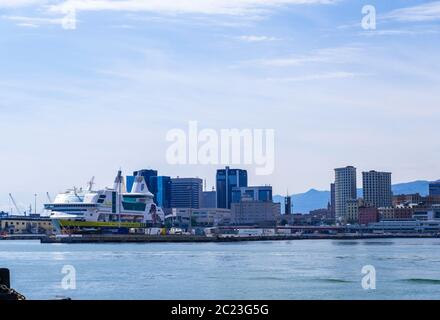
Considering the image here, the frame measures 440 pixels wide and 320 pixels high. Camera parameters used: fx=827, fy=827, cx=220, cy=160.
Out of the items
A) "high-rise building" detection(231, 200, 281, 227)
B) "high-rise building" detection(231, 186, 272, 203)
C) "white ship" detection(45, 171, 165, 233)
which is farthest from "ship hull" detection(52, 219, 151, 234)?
"high-rise building" detection(231, 200, 281, 227)

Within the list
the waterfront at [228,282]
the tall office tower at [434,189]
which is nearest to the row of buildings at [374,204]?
the tall office tower at [434,189]

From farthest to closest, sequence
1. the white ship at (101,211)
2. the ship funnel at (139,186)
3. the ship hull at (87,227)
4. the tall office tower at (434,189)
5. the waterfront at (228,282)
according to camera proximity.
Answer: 1. the tall office tower at (434,189)
2. the ship funnel at (139,186)
3. the white ship at (101,211)
4. the ship hull at (87,227)
5. the waterfront at (228,282)

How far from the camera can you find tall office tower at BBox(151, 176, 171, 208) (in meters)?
95.0

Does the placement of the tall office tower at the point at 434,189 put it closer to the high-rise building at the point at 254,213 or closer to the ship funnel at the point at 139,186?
the high-rise building at the point at 254,213

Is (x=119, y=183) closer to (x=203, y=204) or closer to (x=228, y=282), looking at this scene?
(x=203, y=204)

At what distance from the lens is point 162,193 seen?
317 ft

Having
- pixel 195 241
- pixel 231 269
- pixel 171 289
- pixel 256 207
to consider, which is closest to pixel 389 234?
pixel 256 207

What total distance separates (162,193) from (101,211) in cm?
2261

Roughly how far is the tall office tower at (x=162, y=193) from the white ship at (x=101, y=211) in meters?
13.5

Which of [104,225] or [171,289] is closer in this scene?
[171,289]

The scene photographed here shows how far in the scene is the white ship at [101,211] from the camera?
2881 inches
